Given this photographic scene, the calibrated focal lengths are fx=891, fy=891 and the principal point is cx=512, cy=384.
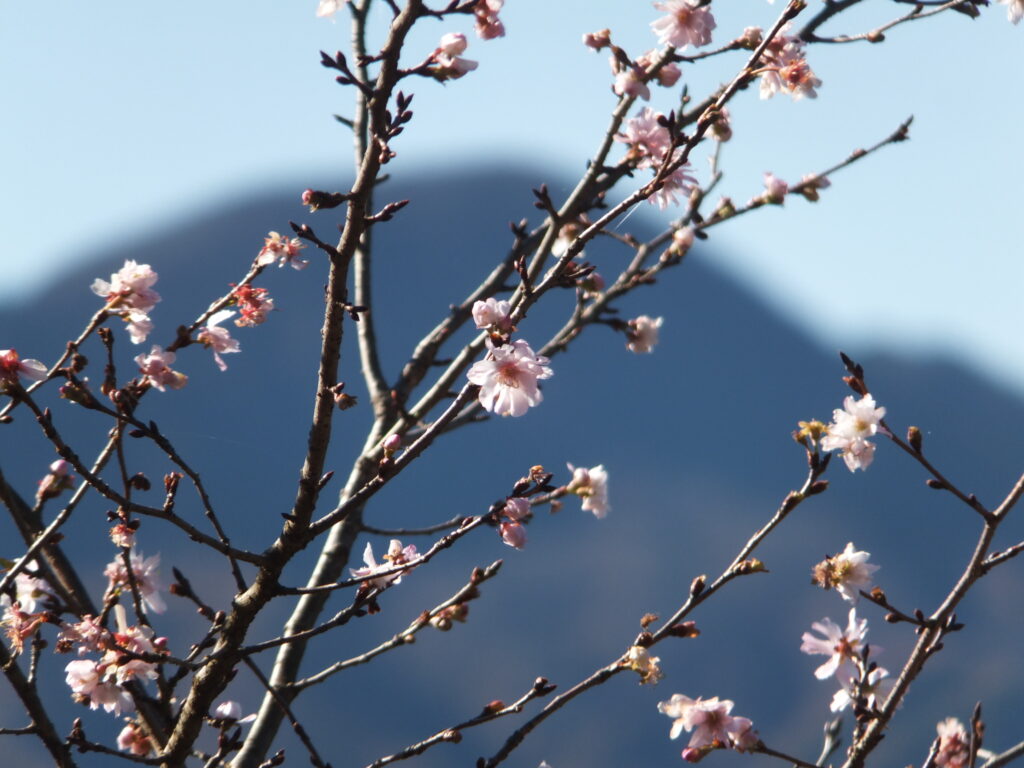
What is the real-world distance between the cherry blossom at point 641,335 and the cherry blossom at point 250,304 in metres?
1.23

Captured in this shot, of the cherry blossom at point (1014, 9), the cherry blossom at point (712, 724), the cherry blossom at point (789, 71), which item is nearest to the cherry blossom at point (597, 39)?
the cherry blossom at point (789, 71)

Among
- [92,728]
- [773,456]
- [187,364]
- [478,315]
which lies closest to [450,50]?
[478,315]

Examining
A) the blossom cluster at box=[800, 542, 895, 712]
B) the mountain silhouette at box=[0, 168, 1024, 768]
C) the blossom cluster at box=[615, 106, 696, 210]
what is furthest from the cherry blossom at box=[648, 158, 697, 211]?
the mountain silhouette at box=[0, 168, 1024, 768]

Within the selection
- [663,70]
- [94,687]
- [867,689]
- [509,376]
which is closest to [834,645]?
[867,689]

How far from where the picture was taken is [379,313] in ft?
35.3

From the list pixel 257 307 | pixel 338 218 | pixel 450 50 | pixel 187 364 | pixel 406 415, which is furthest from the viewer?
pixel 338 218

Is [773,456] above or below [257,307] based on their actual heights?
above

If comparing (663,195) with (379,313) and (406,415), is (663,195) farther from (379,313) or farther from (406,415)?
(379,313)

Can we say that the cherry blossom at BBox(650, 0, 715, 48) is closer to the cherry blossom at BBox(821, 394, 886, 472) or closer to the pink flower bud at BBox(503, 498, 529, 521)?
the cherry blossom at BBox(821, 394, 886, 472)

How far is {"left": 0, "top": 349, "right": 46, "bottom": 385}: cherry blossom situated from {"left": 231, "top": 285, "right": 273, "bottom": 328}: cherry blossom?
19.9 inches

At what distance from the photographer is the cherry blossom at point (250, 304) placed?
6.83 feet

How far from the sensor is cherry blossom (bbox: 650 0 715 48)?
210 centimetres

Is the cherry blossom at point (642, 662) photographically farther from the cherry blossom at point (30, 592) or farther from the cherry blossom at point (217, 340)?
the cherry blossom at point (30, 592)

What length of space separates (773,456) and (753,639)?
226 centimetres
